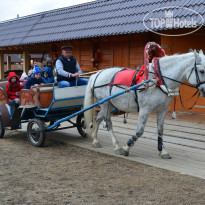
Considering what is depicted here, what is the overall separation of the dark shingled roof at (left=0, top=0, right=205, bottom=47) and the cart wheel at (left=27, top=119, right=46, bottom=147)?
4732 mm

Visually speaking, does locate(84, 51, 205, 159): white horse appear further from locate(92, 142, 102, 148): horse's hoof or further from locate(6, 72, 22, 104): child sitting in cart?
locate(6, 72, 22, 104): child sitting in cart

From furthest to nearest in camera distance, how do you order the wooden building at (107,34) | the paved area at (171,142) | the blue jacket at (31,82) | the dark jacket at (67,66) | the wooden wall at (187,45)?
the wooden building at (107,34) < the wooden wall at (187,45) < the blue jacket at (31,82) < the dark jacket at (67,66) < the paved area at (171,142)

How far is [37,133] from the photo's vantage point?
6516 millimetres

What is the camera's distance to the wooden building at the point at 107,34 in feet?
31.9

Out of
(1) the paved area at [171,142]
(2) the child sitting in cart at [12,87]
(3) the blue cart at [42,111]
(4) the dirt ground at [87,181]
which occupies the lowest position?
(4) the dirt ground at [87,181]

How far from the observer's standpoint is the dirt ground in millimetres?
3795

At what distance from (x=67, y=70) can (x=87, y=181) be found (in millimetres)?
2949

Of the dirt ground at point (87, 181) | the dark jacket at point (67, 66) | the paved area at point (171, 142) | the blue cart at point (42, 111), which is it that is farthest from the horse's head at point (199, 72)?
the dark jacket at point (67, 66)

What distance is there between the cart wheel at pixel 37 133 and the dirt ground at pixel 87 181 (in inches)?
14.4

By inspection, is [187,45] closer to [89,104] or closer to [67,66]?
[67,66]

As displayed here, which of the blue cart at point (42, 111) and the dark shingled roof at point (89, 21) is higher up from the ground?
the dark shingled roof at point (89, 21)
